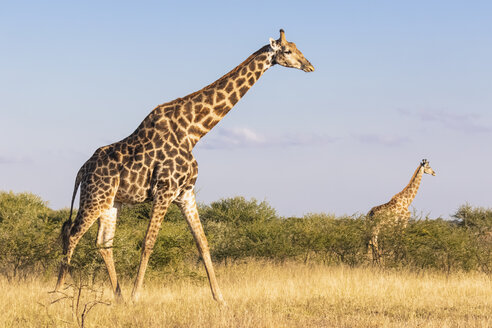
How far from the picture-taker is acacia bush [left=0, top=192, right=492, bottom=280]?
513 inches

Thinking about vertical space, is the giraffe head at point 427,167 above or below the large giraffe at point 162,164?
above

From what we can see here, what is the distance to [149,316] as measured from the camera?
7.81m

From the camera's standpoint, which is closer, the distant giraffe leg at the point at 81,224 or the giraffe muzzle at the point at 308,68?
the distant giraffe leg at the point at 81,224

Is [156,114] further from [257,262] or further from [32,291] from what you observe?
[257,262]

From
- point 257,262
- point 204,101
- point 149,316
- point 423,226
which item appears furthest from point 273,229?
point 149,316

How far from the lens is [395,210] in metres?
19.1

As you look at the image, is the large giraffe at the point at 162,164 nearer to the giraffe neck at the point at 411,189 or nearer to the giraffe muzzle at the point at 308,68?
the giraffe muzzle at the point at 308,68

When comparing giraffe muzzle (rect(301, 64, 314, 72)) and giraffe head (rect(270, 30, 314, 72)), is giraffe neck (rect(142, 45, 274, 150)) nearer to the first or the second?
giraffe head (rect(270, 30, 314, 72))

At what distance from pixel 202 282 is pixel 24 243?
4.05 meters

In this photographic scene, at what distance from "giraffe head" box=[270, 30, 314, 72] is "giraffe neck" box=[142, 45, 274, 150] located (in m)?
0.14

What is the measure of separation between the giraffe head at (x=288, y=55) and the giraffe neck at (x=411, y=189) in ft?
38.0

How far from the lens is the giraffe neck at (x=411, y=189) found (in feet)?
65.5

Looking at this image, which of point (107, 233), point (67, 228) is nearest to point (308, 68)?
point (107, 233)

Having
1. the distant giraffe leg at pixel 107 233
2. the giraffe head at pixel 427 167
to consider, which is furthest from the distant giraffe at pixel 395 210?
the distant giraffe leg at pixel 107 233
